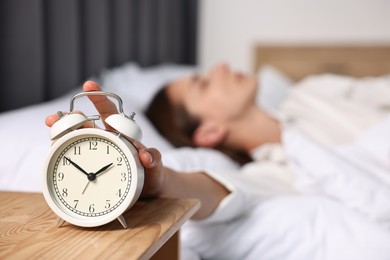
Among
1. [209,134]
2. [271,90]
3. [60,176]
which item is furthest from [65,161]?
[271,90]

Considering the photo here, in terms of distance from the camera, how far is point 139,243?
0.62 m

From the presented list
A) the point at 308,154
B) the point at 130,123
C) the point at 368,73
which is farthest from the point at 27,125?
the point at 368,73

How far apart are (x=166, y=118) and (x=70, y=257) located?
3.57ft

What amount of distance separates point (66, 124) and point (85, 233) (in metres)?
0.14

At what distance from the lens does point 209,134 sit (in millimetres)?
1646

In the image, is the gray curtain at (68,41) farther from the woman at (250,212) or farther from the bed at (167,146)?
the woman at (250,212)

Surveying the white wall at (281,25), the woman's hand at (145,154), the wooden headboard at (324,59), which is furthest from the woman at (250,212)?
the white wall at (281,25)

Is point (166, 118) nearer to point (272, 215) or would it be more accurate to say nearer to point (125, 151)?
point (272, 215)

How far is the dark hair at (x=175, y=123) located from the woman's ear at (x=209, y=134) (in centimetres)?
2

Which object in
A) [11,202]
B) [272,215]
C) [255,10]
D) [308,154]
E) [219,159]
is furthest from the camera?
[255,10]

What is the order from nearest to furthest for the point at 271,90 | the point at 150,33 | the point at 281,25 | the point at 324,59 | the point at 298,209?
the point at 298,209, the point at 271,90, the point at 150,33, the point at 324,59, the point at 281,25

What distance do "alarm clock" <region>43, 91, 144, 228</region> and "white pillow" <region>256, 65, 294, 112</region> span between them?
1.46m

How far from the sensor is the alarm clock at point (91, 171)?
0.68 m

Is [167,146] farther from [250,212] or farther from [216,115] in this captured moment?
[250,212]
